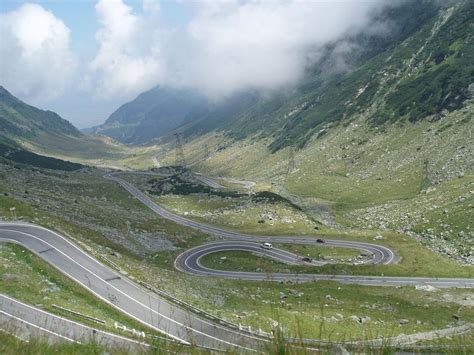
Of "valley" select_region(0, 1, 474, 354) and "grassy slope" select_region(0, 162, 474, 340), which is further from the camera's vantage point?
"grassy slope" select_region(0, 162, 474, 340)

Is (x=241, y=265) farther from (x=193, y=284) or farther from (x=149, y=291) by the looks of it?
(x=149, y=291)

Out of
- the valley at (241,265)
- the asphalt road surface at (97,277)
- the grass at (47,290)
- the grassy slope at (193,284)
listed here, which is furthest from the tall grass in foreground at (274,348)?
the asphalt road surface at (97,277)

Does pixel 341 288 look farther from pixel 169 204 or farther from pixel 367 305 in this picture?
pixel 169 204

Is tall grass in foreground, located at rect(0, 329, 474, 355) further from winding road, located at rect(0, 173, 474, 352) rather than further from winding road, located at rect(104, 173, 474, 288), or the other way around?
winding road, located at rect(104, 173, 474, 288)

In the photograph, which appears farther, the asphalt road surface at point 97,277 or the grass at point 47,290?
the asphalt road surface at point 97,277

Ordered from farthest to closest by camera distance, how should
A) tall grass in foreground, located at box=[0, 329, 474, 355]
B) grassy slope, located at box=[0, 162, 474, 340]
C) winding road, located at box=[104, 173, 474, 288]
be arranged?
winding road, located at box=[104, 173, 474, 288] < grassy slope, located at box=[0, 162, 474, 340] < tall grass in foreground, located at box=[0, 329, 474, 355]

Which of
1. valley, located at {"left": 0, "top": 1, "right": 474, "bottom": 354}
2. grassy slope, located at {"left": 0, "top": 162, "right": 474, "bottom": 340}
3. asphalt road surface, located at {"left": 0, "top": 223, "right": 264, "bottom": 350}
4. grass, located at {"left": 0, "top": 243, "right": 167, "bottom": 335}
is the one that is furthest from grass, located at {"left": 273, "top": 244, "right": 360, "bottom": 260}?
grass, located at {"left": 0, "top": 243, "right": 167, "bottom": 335}

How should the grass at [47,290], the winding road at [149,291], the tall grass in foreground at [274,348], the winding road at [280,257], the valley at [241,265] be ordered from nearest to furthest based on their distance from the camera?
the tall grass in foreground at [274,348]
the valley at [241,265]
the winding road at [149,291]
the grass at [47,290]
the winding road at [280,257]

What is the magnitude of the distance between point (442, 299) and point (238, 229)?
61565 mm

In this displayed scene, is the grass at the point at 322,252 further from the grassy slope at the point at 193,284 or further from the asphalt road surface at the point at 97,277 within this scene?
the asphalt road surface at the point at 97,277

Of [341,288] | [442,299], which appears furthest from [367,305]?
[442,299]

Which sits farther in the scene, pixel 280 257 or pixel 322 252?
pixel 322 252

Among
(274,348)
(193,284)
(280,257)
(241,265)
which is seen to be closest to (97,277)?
(193,284)

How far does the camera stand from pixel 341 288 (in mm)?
73875
